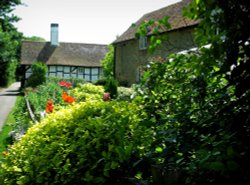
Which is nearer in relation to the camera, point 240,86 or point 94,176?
point 240,86

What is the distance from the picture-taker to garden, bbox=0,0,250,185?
196 cm

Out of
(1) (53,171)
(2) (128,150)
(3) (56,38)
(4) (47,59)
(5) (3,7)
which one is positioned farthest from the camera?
(3) (56,38)

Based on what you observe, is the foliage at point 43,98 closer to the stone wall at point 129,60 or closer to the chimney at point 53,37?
the stone wall at point 129,60

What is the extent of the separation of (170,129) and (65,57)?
139ft

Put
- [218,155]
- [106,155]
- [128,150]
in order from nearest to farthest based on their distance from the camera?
[218,155] → [128,150] → [106,155]

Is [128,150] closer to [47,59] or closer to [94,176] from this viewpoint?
[94,176]

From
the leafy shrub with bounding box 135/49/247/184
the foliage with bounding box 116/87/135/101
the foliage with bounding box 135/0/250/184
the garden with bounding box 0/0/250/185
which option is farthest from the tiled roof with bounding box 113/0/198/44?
the foliage with bounding box 135/0/250/184

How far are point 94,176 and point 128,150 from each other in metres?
0.91

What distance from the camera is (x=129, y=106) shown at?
440cm

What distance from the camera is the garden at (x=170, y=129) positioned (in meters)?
1.96

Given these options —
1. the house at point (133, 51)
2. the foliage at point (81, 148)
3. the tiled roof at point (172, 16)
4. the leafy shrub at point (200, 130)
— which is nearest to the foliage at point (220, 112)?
the leafy shrub at point (200, 130)

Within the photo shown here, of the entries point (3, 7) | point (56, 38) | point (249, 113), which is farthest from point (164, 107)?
point (56, 38)

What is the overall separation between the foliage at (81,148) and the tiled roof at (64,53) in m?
38.8

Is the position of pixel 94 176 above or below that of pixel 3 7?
below
